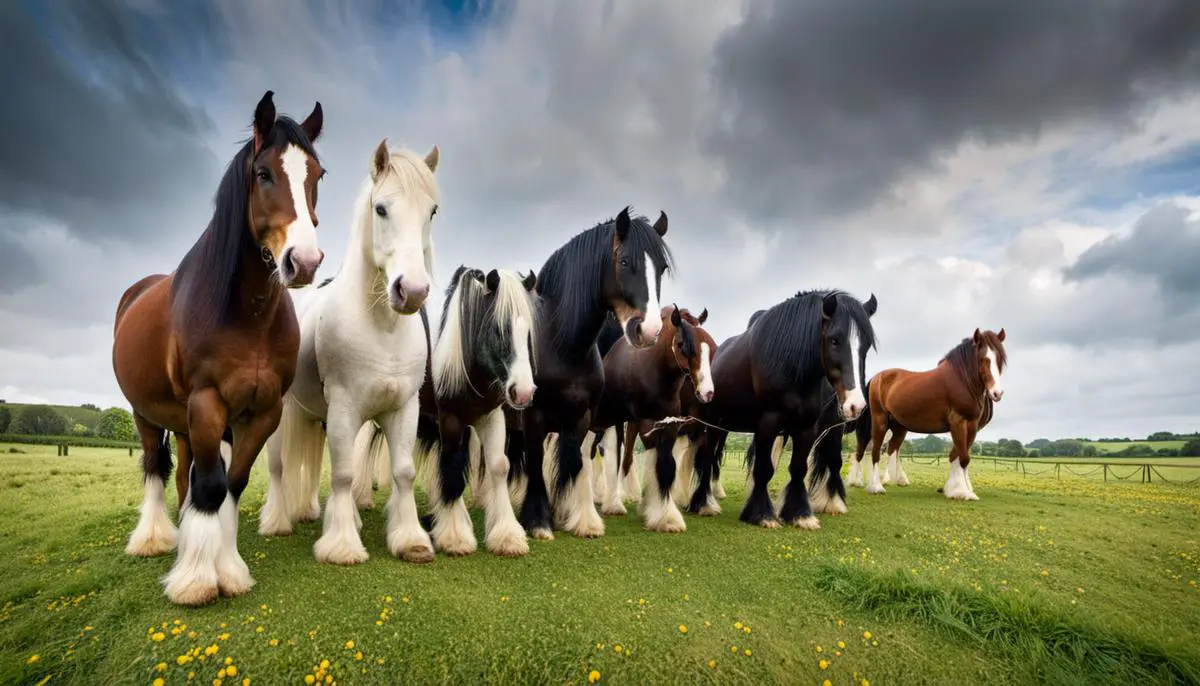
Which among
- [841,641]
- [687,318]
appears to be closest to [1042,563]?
[841,641]

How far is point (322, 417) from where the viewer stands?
5203mm

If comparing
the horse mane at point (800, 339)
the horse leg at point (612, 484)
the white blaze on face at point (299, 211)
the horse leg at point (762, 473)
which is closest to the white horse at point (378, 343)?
the white blaze on face at point (299, 211)

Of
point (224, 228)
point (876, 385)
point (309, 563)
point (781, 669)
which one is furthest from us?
point (876, 385)

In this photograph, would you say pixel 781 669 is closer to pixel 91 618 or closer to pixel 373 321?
pixel 373 321

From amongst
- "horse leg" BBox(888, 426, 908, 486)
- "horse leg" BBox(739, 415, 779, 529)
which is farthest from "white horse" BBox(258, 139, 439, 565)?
"horse leg" BBox(888, 426, 908, 486)

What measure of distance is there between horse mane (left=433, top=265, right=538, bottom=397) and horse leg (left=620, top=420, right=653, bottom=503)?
14.8ft

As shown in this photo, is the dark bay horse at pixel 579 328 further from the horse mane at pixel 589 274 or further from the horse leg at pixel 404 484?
the horse leg at pixel 404 484

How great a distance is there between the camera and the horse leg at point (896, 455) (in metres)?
12.2

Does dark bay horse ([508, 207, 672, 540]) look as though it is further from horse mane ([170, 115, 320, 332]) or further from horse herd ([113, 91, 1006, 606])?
horse mane ([170, 115, 320, 332])

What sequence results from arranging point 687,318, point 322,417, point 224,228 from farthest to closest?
point 687,318 → point 322,417 → point 224,228

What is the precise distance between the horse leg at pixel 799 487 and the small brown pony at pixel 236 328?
582 centimetres

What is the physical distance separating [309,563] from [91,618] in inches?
48.5

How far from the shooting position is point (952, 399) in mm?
10266

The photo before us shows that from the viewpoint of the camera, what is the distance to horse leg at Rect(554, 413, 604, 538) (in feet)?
18.5
